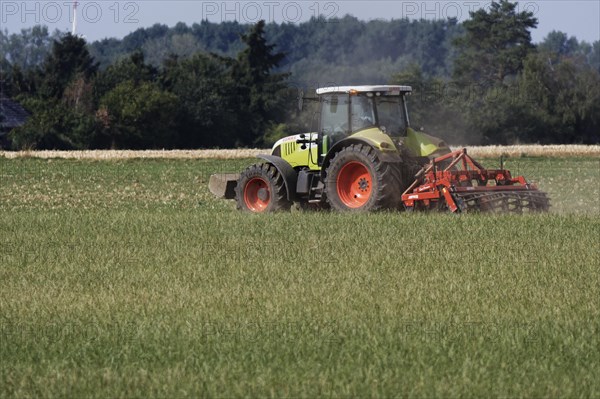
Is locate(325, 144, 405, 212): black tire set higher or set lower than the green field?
higher

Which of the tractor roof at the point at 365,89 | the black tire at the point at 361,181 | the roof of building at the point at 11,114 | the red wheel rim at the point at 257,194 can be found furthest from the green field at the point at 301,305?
the roof of building at the point at 11,114

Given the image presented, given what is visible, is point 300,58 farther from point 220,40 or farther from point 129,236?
point 129,236

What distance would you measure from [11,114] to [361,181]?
44.7 m

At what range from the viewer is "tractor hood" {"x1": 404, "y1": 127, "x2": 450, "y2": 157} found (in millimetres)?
17072

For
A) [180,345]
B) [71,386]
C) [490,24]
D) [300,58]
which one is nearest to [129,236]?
[180,345]

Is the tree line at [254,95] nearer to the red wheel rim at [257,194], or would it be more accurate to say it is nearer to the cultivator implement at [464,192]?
the red wheel rim at [257,194]

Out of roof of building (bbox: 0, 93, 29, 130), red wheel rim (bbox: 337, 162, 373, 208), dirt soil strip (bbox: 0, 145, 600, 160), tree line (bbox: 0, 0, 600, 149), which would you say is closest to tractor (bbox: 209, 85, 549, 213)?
red wheel rim (bbox: 337, 162, 373, 208)

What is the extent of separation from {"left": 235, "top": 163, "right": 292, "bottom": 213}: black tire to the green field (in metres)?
1.23

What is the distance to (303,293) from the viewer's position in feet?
32.3

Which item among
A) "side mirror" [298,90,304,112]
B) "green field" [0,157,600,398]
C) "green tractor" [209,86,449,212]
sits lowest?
"green field" [0,157,600,398]

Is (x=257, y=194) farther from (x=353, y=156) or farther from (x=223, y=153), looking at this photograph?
(x=223, y=153)

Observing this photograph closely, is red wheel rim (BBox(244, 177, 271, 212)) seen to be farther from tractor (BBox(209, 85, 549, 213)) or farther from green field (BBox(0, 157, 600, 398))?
green field (BBox(0, 157, 600, 398))

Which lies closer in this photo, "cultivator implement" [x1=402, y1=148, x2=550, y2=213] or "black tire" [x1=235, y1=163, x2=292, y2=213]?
"cultivator implement" [x1=402, y1=148, x2=550, y2=213]

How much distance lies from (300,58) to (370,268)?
93.7 metres
